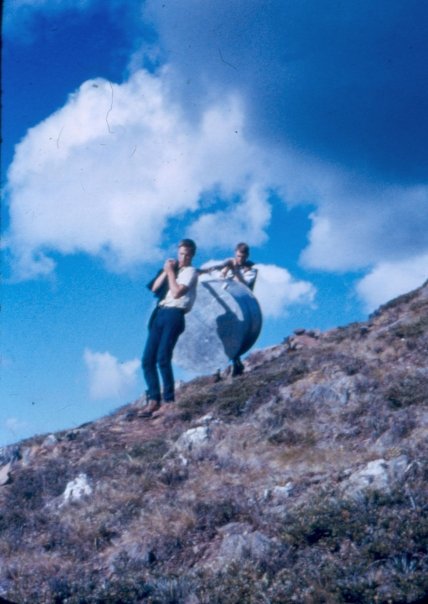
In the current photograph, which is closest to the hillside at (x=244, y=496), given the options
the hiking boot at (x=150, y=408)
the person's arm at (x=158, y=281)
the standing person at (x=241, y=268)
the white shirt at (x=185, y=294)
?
the hiking boot at (x=150, y=408)

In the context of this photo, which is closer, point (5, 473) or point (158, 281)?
point (5, 473)

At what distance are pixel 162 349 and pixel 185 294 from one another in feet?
3.11

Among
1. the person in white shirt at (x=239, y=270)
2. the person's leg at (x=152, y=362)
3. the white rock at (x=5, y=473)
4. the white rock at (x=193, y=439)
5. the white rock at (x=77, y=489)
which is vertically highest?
the person in white shirt at (x=239, y=270)

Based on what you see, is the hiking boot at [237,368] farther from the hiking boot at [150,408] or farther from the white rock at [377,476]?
the white rock at [377,476]

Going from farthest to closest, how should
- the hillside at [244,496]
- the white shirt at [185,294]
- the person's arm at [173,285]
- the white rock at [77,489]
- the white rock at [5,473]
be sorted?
the white shirt at [185,294] < the person's arm at [173,285] < the white rock at [5,473] < the white rock at [77,489] < the hillside at [244,496]

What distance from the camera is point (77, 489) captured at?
7590 mm

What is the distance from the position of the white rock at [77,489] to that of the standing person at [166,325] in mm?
2600

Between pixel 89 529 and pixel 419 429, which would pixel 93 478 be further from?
pixel 419 429

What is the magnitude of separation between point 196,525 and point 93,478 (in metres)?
2.38

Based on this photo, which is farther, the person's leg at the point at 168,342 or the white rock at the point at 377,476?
the person's leg at the point at 168,342

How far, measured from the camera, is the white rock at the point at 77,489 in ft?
24.3

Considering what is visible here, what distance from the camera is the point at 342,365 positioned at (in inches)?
388

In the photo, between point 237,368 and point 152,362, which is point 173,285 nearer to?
point 152,362

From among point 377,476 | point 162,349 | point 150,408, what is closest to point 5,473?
point 150,408
